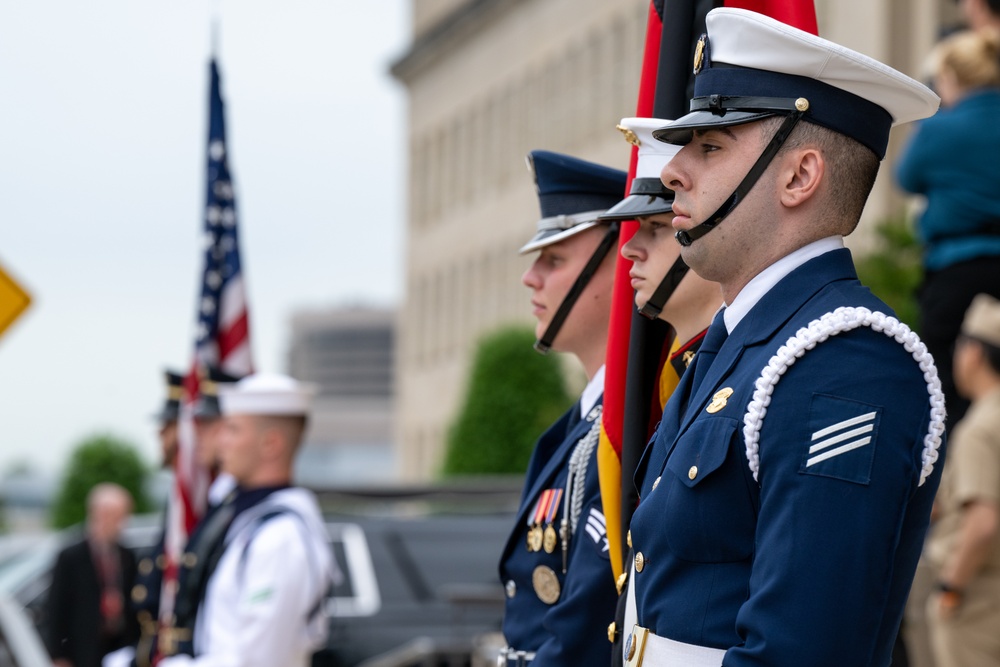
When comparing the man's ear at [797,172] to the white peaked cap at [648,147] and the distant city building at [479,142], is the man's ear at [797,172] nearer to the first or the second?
the white peaked cap at [648,147]

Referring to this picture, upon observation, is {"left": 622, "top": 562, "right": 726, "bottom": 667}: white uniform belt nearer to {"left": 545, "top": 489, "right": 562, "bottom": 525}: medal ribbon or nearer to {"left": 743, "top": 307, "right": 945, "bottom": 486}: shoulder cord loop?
{"left": 743, "top": 307, "right": 945, "bottom": 486}: shoulder cord loop

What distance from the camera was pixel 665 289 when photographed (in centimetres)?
349

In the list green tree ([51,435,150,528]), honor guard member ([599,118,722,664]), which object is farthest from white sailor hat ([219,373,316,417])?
green tree ([51,435,150,528])

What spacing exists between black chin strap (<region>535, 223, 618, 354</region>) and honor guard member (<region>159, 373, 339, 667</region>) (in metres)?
2.32

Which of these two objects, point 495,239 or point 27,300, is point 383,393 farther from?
point 27,300

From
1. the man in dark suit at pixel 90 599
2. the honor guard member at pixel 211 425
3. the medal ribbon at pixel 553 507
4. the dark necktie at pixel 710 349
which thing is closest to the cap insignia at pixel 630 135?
the dark necktie at pixel 710 349

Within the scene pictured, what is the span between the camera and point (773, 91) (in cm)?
273

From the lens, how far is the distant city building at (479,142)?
37156mm

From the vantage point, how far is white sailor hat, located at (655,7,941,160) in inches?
106

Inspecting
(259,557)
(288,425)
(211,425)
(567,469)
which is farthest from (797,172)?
(211,425)

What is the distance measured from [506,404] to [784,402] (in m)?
30.4

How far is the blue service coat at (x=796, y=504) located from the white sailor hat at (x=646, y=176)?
0.71 m

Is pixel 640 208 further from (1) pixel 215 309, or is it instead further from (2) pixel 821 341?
(1) pixel 215 309

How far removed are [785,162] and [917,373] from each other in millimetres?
417
